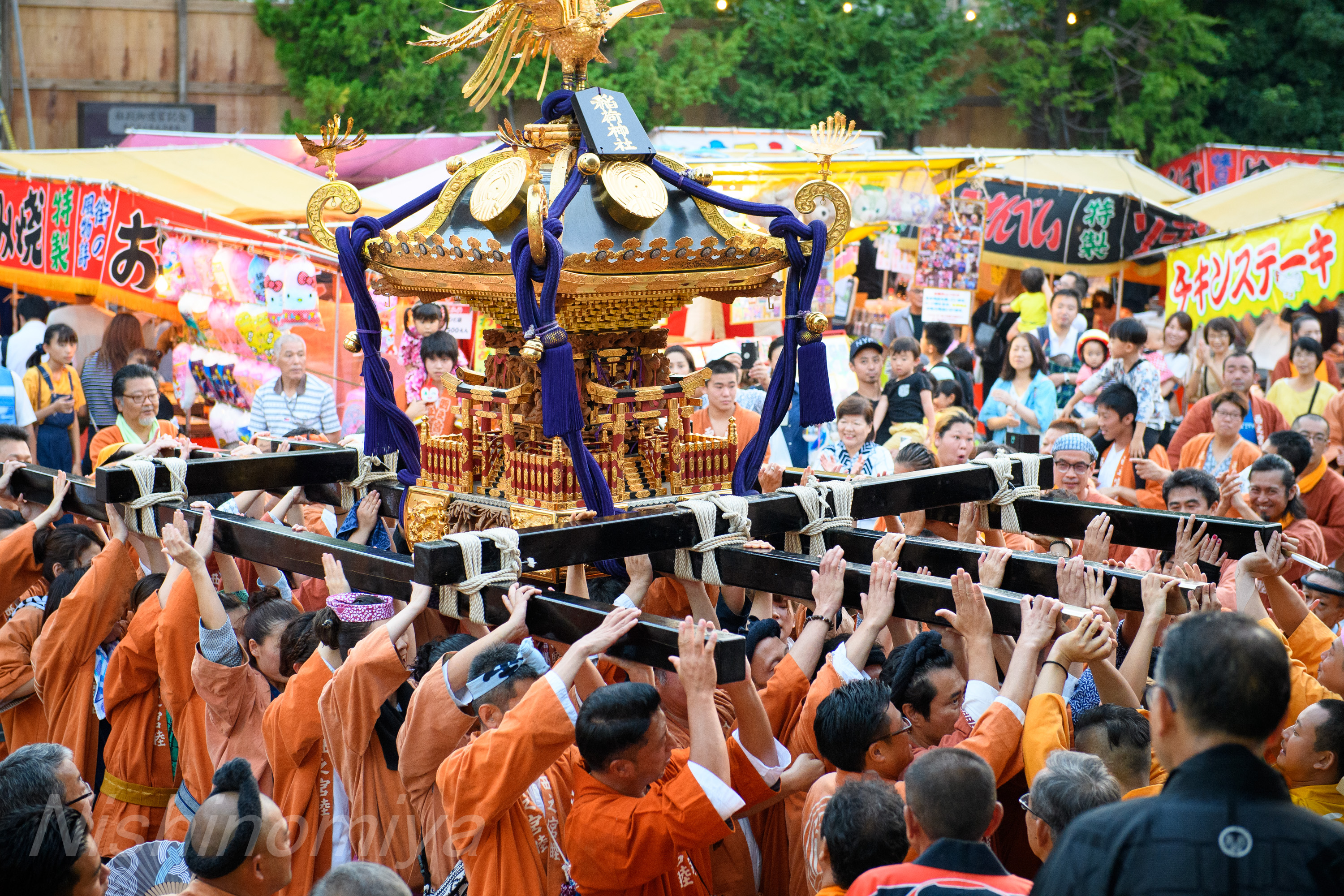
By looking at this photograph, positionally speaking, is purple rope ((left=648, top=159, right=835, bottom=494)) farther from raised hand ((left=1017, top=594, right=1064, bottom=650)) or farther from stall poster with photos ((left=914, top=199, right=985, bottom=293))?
stall poster with photos ((left=914, top=199, right=985, bottom=293))

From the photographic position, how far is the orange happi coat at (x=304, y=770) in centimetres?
369

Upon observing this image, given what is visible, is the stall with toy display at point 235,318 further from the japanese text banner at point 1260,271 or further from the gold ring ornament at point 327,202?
the japanese text banner at point 1260,271

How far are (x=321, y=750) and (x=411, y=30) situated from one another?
55.8 feet

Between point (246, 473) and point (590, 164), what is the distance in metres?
1.93

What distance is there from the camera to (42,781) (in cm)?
291

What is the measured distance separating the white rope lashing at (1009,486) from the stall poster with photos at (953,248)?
730 cm

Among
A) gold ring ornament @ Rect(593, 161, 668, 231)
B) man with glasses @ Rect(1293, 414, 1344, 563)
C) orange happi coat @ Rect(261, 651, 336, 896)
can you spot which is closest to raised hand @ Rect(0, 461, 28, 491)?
orange happi coat @ Rect(261, 651, 336, 896)

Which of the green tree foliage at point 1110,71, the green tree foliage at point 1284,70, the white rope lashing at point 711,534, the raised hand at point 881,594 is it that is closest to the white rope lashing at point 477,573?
the white rope lashing at point 711,534

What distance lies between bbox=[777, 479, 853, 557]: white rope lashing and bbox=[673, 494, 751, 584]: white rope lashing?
0.90 feet

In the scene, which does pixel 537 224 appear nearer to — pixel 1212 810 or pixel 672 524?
pixel 672 524

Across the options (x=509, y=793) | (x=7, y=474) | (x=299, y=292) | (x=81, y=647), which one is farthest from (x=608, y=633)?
(x=299, y=292)

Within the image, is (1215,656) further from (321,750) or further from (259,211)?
(259,211)

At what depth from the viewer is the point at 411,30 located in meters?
18.9

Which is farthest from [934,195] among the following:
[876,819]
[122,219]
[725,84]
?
[876,819]
